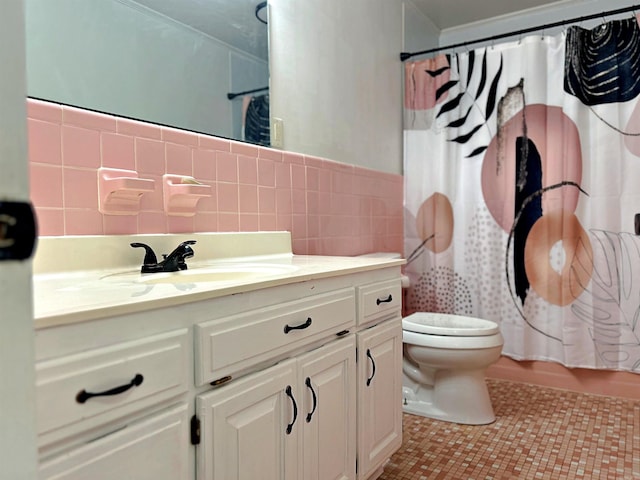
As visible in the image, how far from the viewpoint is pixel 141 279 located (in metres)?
1.15

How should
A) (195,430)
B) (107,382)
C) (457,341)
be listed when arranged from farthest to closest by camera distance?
(457,341)
(195,430)
(107,382)

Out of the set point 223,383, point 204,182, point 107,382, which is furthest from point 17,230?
point 204,182

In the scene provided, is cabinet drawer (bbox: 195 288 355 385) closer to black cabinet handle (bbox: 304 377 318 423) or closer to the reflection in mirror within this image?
black cabinet handle (bbox: 304 377 318 423)

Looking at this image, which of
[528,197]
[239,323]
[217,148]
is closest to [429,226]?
[528,197]

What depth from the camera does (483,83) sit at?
2.70 meters

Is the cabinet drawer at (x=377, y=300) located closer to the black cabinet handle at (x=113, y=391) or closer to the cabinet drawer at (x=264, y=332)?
the cabinet drawer at (x=264, y=332)

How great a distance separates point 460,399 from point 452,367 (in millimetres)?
165

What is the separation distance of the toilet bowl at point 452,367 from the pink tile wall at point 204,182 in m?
0.57

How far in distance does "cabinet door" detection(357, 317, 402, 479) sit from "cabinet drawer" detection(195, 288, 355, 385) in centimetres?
18

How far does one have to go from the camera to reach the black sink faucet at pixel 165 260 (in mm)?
1267

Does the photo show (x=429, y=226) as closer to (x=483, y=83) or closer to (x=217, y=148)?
(x=483, y=83)

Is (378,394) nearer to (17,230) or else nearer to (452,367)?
(452,367)

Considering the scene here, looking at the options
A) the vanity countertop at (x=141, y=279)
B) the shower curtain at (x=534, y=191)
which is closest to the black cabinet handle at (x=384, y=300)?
the vanity countertop at (x=141, y=279)

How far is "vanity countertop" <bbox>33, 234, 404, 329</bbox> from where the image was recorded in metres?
0.74
